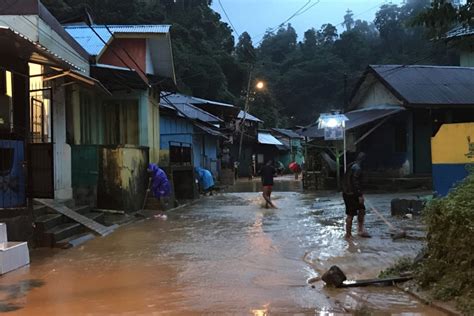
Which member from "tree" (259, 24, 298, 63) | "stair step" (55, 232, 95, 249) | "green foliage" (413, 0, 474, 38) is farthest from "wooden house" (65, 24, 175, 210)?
"tree" (259, 24, 298, 63)

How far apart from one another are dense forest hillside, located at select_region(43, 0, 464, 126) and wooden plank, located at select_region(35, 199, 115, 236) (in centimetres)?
1252

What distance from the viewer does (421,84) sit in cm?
2458

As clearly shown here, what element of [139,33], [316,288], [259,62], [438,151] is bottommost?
[316,288]

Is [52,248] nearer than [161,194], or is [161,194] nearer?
[52,248]

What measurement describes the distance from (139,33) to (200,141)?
14021mm

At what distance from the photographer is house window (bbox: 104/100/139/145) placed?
19.6m

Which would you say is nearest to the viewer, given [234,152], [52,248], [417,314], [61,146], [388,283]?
[417,314]

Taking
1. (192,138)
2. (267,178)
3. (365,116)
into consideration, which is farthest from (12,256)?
(192,138)

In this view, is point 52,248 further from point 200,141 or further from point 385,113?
point 200,141

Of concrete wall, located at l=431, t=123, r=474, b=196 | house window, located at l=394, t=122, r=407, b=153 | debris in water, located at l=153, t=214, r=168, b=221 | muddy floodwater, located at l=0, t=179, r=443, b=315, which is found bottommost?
muddy floodwater, located at l=0, t=179, r=443, b=315

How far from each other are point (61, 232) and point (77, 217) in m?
1.50

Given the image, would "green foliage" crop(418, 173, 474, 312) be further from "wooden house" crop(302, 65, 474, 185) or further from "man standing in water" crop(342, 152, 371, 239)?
"wooden house" crop(302, 65, 474, 185)

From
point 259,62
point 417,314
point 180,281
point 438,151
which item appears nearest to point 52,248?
point 180,281

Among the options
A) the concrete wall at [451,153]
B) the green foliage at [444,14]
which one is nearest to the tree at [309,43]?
the concrete wall at [451,153]
